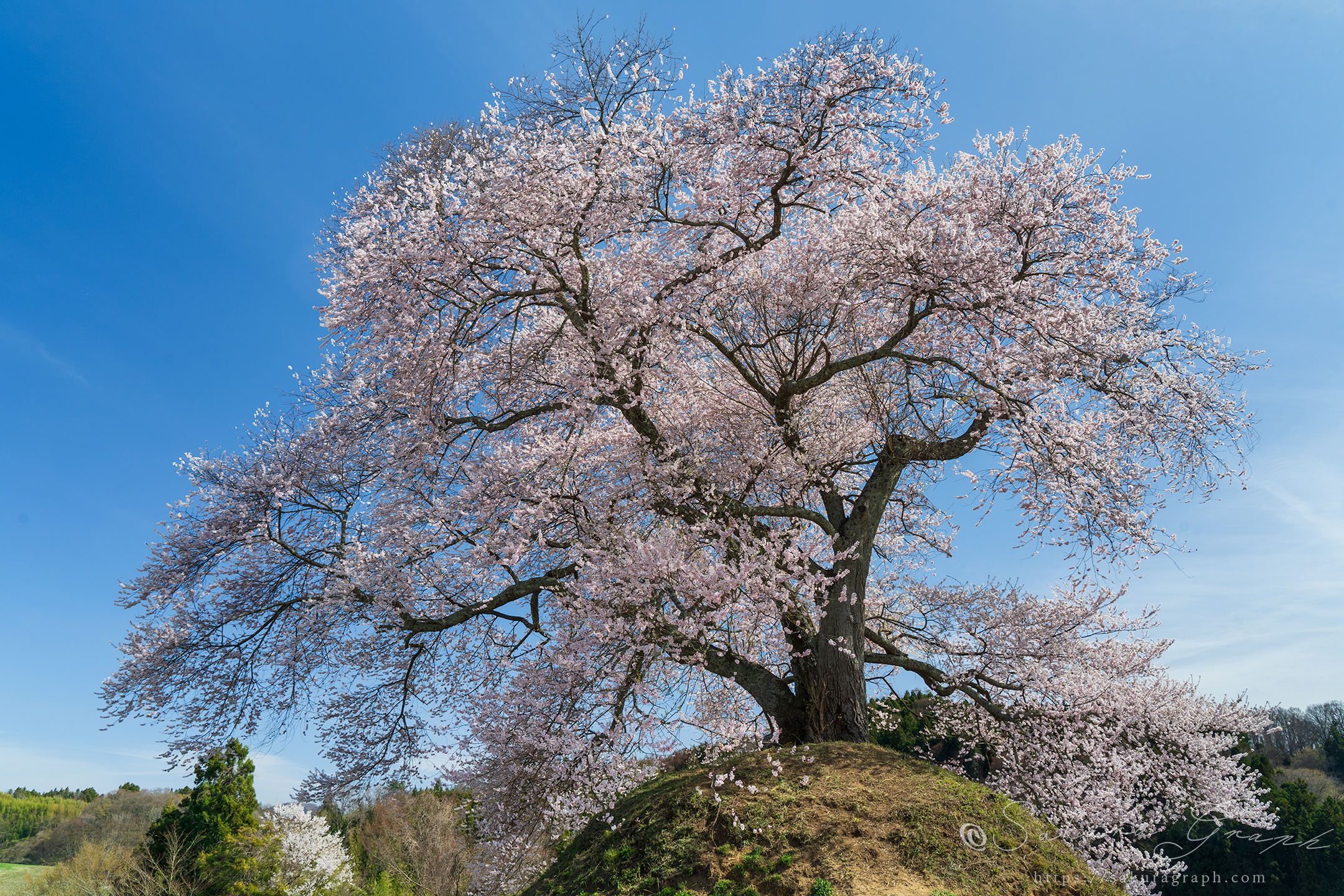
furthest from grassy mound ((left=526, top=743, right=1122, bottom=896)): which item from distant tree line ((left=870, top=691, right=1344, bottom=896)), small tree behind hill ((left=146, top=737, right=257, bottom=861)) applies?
small tree behind hill ((left=146, top=737, right=257, bottom=861))

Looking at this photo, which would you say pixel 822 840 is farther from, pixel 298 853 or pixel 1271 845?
pixel 298 853

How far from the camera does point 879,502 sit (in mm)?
10094

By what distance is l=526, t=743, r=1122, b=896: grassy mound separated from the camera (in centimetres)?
602

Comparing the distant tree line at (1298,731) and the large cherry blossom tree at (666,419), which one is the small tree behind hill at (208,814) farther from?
the distant tree line at (1298,731)

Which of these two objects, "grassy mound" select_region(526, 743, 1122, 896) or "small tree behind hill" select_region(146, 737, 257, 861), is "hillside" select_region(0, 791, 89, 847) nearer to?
"small tree behind hill" select_region(146, 737, 257, 861)

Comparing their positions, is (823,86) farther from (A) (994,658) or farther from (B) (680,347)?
(A) (994,658)

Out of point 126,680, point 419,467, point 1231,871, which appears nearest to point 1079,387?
point 419,467

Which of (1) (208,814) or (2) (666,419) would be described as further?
(1) (208,814)

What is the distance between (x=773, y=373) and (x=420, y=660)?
21.8 ft

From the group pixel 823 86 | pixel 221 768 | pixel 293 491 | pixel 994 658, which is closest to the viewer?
pixel 823 86

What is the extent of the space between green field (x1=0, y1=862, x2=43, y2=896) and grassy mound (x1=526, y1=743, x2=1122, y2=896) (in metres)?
35.3

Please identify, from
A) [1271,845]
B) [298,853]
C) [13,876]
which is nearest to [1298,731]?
[1271,845]

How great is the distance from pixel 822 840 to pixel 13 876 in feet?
156

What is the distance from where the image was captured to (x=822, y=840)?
6.35 m
